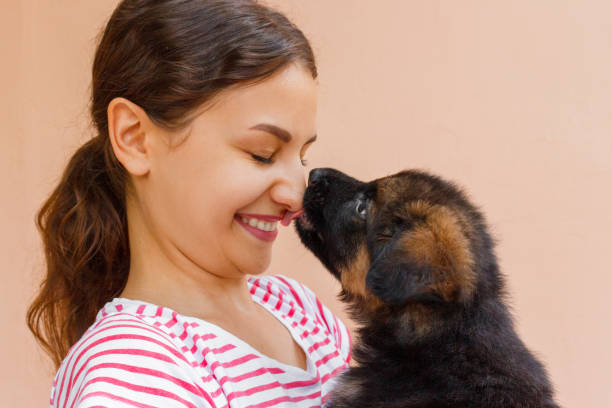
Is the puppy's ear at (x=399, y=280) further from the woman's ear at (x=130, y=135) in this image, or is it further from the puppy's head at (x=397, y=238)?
the woman's ear at (x=130, y=135)

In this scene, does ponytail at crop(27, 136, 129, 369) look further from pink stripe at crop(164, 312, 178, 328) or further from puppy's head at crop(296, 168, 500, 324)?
puppy's head at crop(296, 168, 500, 324)

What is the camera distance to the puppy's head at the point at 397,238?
1.26 meters

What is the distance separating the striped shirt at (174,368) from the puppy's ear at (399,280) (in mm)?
278

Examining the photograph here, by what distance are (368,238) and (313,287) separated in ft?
3.38

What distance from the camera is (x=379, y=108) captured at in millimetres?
2359

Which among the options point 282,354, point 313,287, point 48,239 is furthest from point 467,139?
point 48,239

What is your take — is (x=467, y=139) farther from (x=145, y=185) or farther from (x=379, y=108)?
(x=145, y=185)

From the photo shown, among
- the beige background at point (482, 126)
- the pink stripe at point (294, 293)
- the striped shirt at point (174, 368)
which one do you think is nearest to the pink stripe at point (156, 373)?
the striped shirt at point (174, 368)

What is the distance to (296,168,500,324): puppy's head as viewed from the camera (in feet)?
4.14

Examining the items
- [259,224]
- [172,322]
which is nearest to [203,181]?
[259,224]

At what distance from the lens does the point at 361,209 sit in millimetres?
1492

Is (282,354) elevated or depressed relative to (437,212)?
depressed

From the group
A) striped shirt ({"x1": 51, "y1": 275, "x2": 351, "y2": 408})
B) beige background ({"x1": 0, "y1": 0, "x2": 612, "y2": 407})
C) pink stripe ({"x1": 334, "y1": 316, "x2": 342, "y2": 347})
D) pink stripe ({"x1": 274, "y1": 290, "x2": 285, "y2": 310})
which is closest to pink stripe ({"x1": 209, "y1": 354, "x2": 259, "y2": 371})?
striped shirt ({"x1": 51, "y1": 275, "x2": 351, "y2": 408})

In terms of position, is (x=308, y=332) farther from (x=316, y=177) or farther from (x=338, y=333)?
(x=316, y=177)
